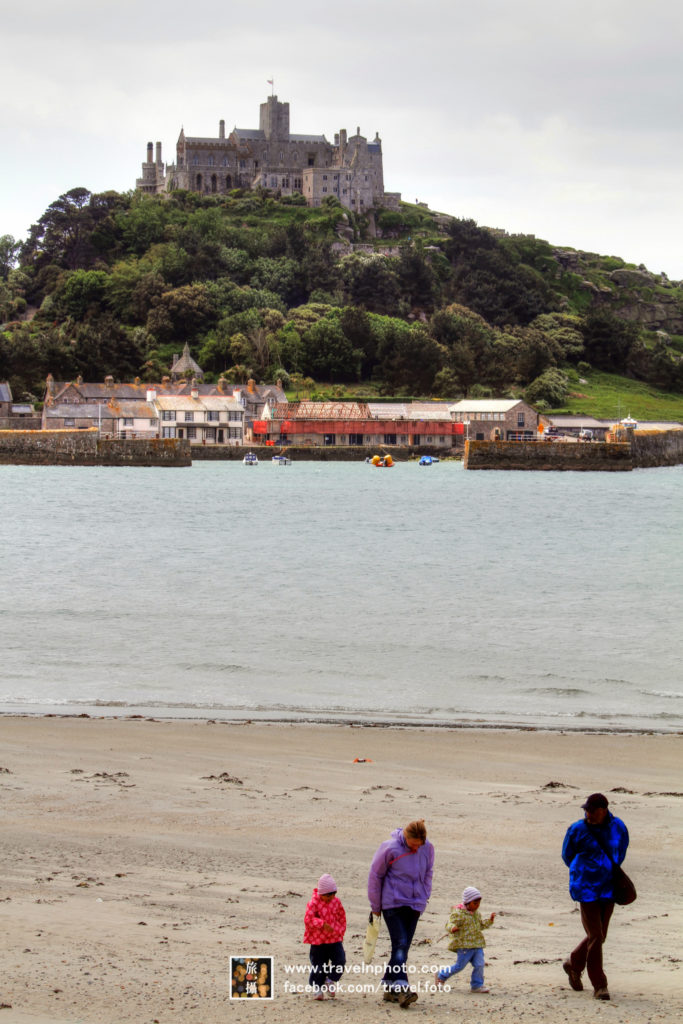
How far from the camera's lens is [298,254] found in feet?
450

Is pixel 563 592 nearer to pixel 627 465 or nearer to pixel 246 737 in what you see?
pixel 246 737

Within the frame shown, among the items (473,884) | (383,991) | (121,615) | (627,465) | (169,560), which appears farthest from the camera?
(627,465)

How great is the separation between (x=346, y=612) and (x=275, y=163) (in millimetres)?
135542

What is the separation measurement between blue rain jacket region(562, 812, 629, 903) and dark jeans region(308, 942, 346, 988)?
1373mm

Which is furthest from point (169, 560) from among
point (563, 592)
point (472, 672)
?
point (472, 672)

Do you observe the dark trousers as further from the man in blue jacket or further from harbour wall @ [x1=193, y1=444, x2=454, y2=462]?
harbour wall @ [x1=193, y1=444, x2=454, y2=462]

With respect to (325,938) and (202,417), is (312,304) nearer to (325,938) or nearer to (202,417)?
(202,417)

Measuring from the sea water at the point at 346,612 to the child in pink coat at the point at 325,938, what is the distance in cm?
807

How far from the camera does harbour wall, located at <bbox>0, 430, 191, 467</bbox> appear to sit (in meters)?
89.2

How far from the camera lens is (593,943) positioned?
6891 millimetres

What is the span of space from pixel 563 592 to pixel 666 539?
1590 centimetres

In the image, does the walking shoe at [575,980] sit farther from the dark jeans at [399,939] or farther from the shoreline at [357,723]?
the shoreline at [357,723]

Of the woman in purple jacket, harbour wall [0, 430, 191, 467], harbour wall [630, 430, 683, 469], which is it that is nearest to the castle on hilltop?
harbour wall [630, 430, 683, 469]

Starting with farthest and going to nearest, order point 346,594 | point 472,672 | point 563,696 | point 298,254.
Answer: point 298,254, point 346,594, point 472,672, point 563,696
